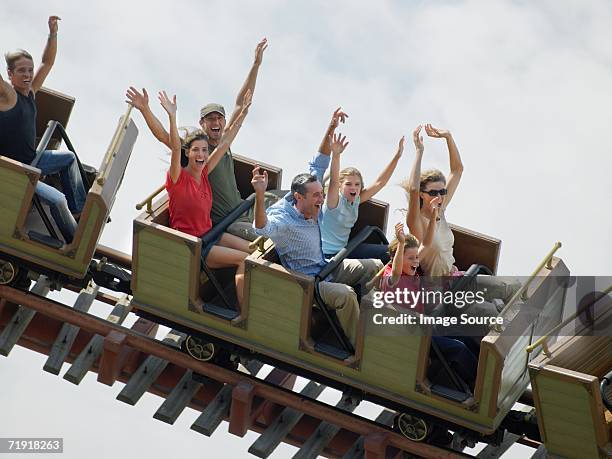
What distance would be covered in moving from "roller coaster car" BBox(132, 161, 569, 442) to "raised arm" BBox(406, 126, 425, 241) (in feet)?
2.25

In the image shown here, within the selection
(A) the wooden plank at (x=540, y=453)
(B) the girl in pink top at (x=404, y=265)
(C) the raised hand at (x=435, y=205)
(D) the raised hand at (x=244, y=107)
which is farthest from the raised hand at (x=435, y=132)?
→ (A) the wooden plank at (x=540, y=453)

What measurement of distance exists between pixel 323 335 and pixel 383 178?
3.93ft

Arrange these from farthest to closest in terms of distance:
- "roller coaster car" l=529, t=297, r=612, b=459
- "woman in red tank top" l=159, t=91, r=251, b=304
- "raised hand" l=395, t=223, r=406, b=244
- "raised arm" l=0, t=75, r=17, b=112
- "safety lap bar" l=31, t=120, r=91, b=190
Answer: "safety lap bar" l=31, t=120, r=91, b=190 → "raised arm" l=0, t=75, r=17, b=112 → "woman in red tank top" l=159, t=91, r=251, b=304 → "raised hand" l=395, t=223, r=406, b=244 → "roller coaster car" l=529, t=297, r=612, b=459

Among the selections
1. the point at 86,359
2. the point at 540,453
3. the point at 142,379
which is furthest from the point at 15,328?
Result: the point at 540,453

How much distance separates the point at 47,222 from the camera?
1334 cm

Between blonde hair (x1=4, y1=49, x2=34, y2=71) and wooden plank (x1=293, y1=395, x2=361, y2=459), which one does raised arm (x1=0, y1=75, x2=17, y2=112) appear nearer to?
blonde hair (x1=4, y1=49, x2=34, y2=71)

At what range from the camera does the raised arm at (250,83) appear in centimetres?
1355

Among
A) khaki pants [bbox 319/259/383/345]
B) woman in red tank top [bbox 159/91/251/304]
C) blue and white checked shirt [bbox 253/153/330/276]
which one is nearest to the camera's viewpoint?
khaki pants [bbox 319/259/383/345]

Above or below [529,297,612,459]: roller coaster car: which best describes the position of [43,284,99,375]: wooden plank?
above

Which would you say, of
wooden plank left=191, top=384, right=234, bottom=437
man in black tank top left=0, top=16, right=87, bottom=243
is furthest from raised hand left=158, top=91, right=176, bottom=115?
wooden plank left=191, top=384, right=234, bottom=437

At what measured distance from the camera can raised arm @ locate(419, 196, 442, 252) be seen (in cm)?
1250

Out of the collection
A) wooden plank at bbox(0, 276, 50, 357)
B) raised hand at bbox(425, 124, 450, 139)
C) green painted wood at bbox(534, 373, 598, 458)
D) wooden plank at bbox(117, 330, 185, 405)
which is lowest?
green painted wood at bbox(534, 373, 598, 458)

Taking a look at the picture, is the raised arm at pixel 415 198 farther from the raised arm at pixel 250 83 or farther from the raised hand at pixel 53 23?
the raised hand at pixel 53 23

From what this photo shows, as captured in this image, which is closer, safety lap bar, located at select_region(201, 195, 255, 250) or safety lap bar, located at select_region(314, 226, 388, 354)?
safety lap bar, located at select_region(314, 226, 388, 354)
